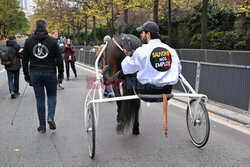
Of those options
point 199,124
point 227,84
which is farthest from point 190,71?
point 199,124

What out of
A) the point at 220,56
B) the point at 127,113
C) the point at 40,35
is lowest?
the point at 127,113

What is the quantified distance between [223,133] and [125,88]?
1.97 m

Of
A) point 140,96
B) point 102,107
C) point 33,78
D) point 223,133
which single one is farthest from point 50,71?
point 223,133

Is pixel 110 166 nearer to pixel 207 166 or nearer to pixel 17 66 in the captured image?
pixel 207 166

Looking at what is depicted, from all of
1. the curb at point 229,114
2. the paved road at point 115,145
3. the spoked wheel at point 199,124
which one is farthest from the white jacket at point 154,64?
the curb at point 229,114

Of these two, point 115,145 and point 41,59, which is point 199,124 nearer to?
point 115,145

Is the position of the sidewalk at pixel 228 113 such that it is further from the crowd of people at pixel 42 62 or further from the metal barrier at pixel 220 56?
the crowd of people at pixel 42 62

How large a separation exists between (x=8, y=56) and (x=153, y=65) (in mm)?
6196

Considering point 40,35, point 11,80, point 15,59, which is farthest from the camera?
point 11,80

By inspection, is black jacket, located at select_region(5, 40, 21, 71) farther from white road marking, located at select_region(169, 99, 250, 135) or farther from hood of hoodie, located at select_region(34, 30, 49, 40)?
white road marking, located at select_region(169, 99, 250, 135)

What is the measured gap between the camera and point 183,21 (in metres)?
26.8

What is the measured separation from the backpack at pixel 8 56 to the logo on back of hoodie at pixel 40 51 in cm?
416

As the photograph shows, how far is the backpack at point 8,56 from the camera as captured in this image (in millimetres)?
8484

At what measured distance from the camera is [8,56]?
Result: 8508 mm
